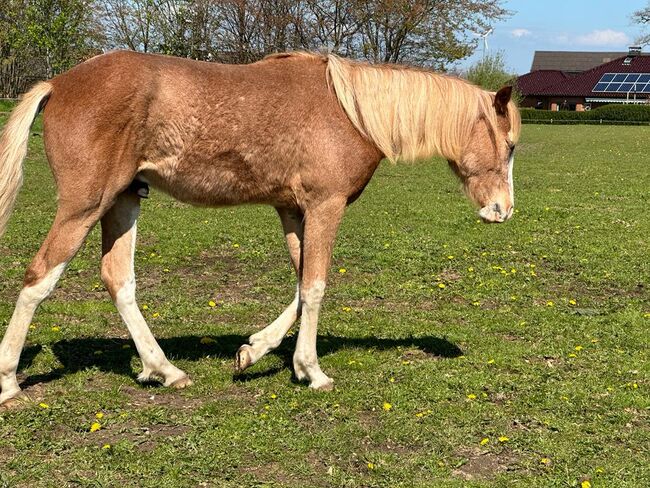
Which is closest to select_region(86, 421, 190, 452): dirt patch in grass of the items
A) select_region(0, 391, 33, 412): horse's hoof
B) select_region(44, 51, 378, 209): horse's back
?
select_region(0, 391, 33, 412): horse's hoof

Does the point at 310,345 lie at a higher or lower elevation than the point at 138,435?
higher

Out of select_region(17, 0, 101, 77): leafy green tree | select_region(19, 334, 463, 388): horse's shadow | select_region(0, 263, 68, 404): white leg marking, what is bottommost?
select_region(19, 334, 463, 388): horse's shadow

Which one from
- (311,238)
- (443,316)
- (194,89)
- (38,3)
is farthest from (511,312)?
(38,3)

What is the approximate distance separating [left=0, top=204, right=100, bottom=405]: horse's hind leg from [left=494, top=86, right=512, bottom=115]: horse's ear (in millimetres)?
2978

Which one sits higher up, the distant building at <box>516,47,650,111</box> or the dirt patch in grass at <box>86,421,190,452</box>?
the distant building at <box>516,47,650,111</box>

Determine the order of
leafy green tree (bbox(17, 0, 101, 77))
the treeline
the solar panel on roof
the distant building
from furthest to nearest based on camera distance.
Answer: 1. the distant building
2. the solar panel on roof
3. the treeline
4. leafy green tree (bbox(17, 0, 101, 77))

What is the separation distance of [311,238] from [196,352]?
157 cm

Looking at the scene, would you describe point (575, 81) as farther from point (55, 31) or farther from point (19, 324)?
point (19, 324)

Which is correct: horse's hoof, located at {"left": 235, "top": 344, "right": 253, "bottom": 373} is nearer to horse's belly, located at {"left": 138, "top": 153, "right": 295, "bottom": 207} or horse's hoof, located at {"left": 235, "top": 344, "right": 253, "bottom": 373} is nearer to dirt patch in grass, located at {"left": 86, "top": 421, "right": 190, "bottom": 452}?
dirt patch in grass, located at {"left": 86, "top": 421, "right": 190, "bottom": 452}

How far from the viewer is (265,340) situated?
5695mm

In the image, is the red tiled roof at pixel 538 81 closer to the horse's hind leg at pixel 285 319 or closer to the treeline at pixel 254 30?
the treeline at pixel 254 30

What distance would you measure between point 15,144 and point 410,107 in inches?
107

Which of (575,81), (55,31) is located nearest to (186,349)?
(55,31)

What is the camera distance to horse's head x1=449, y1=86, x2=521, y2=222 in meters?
5.88
